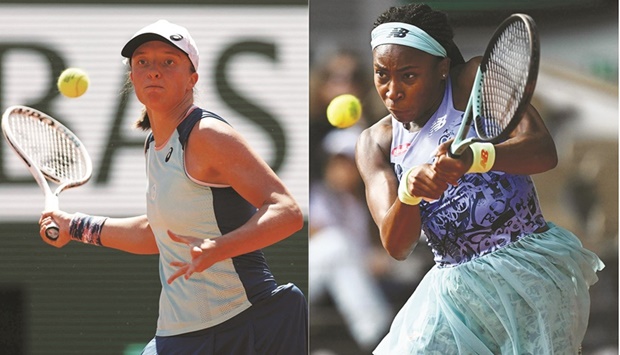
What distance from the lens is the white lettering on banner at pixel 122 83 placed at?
4594 mm

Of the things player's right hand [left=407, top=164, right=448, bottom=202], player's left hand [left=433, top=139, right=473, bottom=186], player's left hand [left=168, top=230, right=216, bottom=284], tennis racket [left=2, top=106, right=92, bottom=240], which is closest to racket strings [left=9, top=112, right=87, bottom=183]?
tennis racket [left=2, top=106, right=92, bottom=240]

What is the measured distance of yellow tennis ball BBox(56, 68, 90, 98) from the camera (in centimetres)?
457

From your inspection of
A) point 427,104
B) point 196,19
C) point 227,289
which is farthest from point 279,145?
point 227,289

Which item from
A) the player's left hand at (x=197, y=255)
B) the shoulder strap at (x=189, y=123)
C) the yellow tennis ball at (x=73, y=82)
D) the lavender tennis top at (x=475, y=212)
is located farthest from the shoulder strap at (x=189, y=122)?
the yellow tennis ball at (x=73, y=82)

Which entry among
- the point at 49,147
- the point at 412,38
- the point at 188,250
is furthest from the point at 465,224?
the point at 49,147

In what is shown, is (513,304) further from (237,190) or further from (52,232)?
(52,232)

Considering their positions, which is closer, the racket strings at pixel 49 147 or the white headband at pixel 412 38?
the white headband at pixel 412 38

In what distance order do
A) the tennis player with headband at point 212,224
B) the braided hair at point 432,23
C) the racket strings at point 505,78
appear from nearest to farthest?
1. the racket strings at point 505,78
2. the tennis player with headband at point 212,224
3. the braided hair at point 432,23

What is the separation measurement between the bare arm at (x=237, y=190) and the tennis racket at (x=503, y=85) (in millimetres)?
515

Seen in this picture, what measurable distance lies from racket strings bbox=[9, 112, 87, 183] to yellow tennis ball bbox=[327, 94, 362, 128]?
110cm

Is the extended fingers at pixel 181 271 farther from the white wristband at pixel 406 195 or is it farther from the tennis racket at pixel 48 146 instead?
the tennis racket at pixel 48 146

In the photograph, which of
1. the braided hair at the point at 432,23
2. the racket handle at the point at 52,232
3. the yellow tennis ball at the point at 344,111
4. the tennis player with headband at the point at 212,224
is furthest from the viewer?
the yellow tennis ball at the point at 344,111

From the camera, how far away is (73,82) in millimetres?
4562

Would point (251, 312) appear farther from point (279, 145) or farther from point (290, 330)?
point (279, 145)
